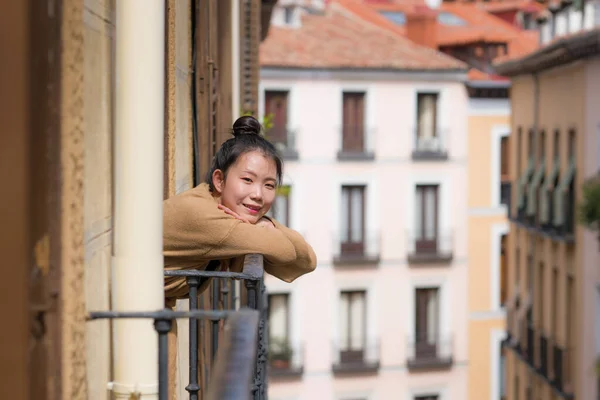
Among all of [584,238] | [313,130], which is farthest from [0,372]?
[313,130]

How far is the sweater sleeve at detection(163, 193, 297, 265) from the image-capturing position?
4.70 meters

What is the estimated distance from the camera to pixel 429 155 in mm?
40531

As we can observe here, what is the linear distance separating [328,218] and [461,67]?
17.8ft

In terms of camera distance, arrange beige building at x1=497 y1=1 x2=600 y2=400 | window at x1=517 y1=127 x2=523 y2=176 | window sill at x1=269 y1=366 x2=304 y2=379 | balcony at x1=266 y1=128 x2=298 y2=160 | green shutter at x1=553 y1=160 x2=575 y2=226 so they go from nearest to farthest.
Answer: beige building at x1=497 y1=1 x2=600 y2=400 → green shutter at x1=553 y1=160 x2=575 y2=226 → window at x1=517 y1=127 x2=523 y2=176 → window sill at x1=269 y1=366 x2=304 y2=379 → balcony at x1=266 y1=128 x2=298 y2=160

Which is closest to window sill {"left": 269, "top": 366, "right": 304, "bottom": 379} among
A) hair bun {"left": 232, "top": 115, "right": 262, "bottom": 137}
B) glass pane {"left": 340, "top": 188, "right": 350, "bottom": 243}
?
glass pane {"left": 340, "top": 188, "right": 350, "bottom": 243}

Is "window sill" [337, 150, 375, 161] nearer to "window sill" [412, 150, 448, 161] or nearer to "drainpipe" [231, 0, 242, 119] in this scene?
"window sill" [412, 150, 448, 161]

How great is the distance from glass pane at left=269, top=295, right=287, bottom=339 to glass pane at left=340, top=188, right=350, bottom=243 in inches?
86.8

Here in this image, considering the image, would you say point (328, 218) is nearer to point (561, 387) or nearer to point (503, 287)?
point (503, 287)

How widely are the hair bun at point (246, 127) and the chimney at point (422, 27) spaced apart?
39103 mm

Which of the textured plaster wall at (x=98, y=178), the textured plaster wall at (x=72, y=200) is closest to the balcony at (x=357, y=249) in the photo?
the textured plaster wall at (x=98, y=178)

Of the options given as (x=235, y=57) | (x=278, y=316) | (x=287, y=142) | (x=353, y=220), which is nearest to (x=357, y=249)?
(x=353, y=220)

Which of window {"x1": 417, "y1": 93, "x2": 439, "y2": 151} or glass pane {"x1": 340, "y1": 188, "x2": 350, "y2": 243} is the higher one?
window {"x1": 417, "y1": 93, "x2": 439, "y2": 151}

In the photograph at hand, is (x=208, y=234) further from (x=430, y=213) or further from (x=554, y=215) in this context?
(x=430, y=213)

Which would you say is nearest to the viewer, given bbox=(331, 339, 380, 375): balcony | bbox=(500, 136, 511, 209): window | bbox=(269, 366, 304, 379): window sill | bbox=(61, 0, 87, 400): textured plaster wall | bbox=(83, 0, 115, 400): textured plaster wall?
bbox=(61, 0, 87, 400): textured plaster wall
